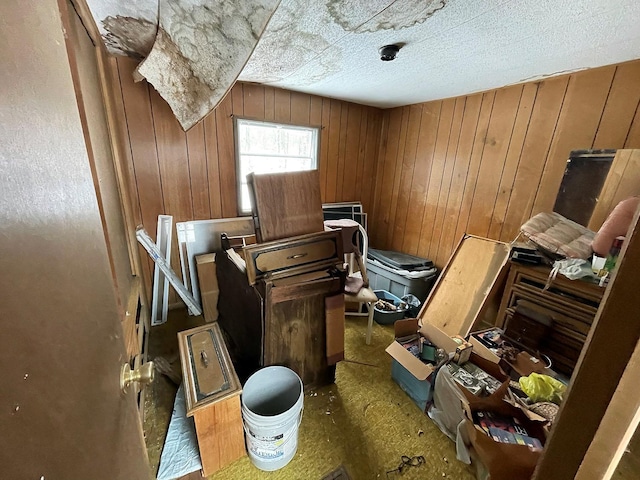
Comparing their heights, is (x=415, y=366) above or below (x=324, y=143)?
below

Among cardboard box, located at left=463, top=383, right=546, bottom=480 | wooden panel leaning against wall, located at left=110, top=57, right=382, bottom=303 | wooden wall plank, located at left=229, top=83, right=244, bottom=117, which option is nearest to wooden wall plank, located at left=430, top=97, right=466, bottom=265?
wooden panel leaning against wall, located at left=110, top=57, right=382, bottom=303

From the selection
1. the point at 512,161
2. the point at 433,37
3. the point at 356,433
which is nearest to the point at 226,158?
the point at 433,37

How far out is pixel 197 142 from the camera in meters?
2.26

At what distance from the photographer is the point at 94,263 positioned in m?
0.50

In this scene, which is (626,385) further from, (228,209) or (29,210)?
(228,209)

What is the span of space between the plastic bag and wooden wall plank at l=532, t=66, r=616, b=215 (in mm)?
1238

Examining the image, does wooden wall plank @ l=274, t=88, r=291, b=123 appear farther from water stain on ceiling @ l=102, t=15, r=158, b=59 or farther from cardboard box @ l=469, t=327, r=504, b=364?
cardboard box @ l=469, t=327, r=504, b=364

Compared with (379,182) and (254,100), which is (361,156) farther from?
(254,100)

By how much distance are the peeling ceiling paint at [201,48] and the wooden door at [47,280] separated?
68 centimetres

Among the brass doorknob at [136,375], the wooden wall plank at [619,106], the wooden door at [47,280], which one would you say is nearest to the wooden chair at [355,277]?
the brass doorknob at [136,375]

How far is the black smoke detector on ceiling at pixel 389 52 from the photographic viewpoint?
1.46m

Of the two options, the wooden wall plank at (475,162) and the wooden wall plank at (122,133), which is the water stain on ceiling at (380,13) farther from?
the wooden wall plank at (122,133)

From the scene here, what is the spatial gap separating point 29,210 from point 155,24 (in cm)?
151

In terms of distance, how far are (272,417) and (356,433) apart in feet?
1.91
